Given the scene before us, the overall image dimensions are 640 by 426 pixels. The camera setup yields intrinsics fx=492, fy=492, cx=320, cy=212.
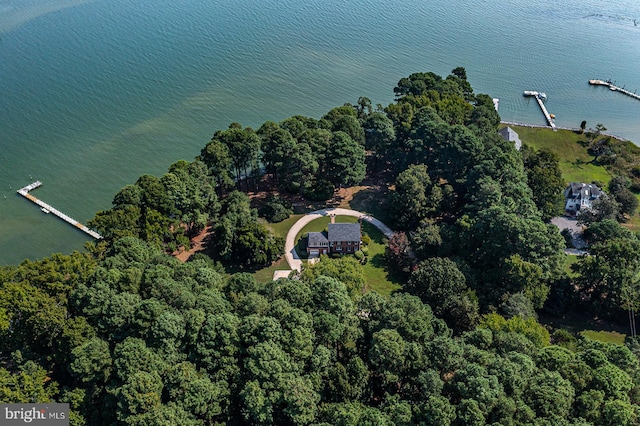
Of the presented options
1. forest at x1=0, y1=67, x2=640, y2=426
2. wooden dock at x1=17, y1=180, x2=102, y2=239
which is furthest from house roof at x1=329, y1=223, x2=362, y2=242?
wooden dock at x1=17, y1=180, x2=102, y2=239

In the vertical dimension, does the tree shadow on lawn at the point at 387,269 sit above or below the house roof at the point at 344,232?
below

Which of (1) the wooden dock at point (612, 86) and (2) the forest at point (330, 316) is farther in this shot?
(1) the wooden dock at point (612, 86)

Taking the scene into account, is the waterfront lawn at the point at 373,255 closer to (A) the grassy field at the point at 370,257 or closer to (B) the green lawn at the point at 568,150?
(A) the grassy field at the point at 370,257

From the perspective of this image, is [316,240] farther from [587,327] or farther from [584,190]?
[584,190]

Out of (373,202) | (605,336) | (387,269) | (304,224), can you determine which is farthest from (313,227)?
(605,336)

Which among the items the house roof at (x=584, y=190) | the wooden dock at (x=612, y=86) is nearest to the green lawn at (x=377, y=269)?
the house roof at (x=584, y=190)

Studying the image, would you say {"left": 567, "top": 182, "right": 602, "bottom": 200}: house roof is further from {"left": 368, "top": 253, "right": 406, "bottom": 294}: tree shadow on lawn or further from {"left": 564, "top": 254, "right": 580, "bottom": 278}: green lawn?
{"left": 368, "top": 253, "right": 406, "bottom": 294}: tree shadow on lawn
